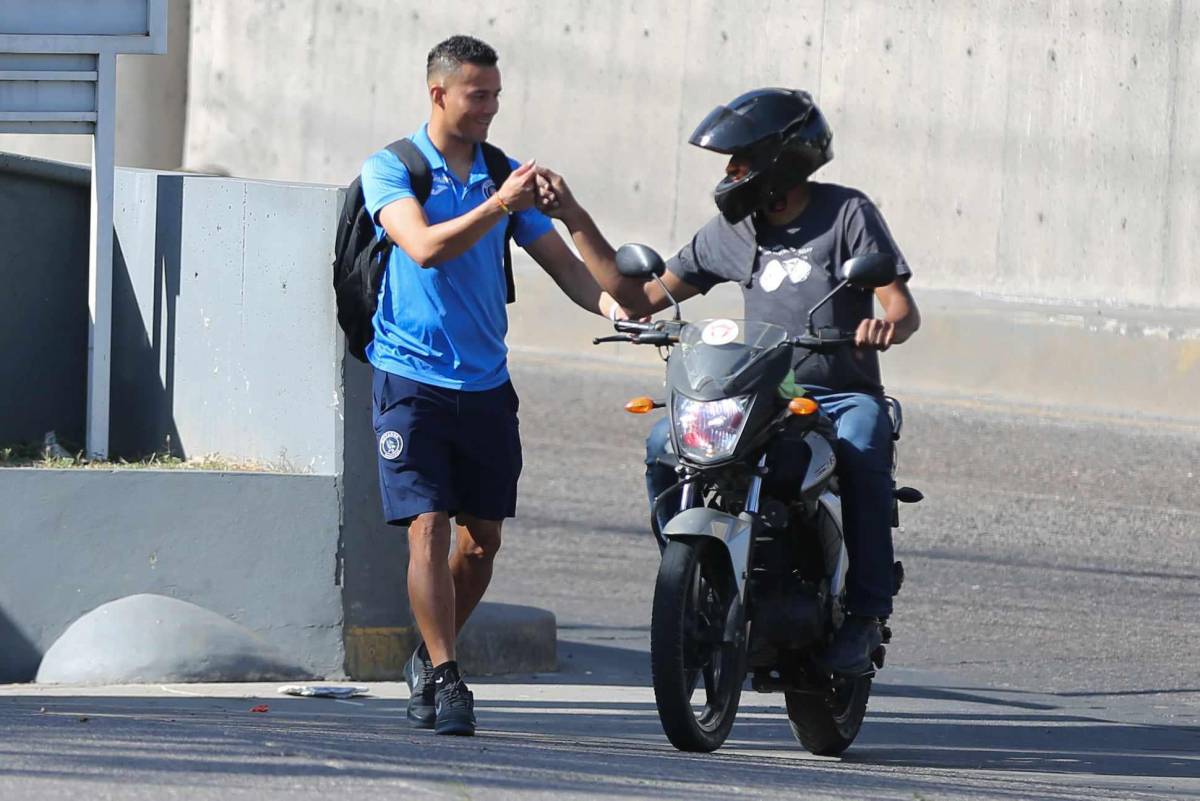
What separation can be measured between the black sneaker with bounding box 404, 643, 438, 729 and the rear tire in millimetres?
999

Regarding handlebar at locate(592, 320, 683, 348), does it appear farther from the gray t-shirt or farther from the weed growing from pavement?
the weed growing from pavement

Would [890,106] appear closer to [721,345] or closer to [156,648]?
[156,648]

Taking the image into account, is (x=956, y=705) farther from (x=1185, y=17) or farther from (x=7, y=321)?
(x=1185, y=17)

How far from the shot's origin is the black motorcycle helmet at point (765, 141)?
227 inches

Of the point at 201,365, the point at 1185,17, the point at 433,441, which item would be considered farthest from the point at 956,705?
the point at 1185,17

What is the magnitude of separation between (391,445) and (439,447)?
5.3 inches

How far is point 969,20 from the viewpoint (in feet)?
43.3

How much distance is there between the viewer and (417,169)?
602cm

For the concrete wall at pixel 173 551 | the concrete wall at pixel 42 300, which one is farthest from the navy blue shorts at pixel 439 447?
the concrete wall at pixel 42 300

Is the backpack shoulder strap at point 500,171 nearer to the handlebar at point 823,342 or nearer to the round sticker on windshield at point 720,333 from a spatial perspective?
the round sticker on windshield at point 720,333

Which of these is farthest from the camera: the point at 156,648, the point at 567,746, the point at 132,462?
the point at 132,462

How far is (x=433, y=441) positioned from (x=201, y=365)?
7.05ft

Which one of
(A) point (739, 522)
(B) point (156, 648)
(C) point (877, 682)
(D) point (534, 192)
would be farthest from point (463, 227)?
(C) point (877, 682)

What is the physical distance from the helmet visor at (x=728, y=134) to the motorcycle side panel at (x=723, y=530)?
3.38ft
